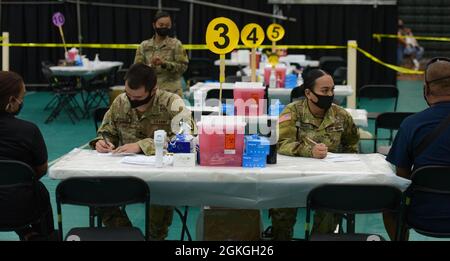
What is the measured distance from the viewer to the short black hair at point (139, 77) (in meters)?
4.09

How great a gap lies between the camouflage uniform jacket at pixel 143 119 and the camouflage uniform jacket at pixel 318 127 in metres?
0.59

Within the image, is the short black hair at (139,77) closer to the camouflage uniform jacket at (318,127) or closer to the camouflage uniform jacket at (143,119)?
the camouflage uniform jacket at (143,119)

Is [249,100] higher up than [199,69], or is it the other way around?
[199,69]

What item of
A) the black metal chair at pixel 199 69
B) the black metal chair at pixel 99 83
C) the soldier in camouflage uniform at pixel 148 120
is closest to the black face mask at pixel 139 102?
the soldier in camouflage uniform at pixel 148 120

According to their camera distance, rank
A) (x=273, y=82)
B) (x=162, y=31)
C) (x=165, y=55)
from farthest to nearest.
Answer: (x=273, y=82), (x=165, y=55), (x=162, y=31)

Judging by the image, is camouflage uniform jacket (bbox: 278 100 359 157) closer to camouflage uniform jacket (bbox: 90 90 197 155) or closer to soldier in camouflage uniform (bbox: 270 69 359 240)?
soldier in camouflage uniform (bbox: 270 69 359 240)

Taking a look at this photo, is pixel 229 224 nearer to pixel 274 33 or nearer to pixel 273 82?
pixel 273 82

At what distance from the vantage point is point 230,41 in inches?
162

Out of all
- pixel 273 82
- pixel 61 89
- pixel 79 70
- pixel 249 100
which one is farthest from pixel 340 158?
pixel 61 89

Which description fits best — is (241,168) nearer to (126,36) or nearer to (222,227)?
(222,227)

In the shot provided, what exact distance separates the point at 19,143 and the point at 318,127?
1788 millimetres

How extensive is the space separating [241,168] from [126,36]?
33.3ft

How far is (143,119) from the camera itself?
431 centimetres

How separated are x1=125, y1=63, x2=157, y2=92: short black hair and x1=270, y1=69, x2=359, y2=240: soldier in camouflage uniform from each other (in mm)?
837
